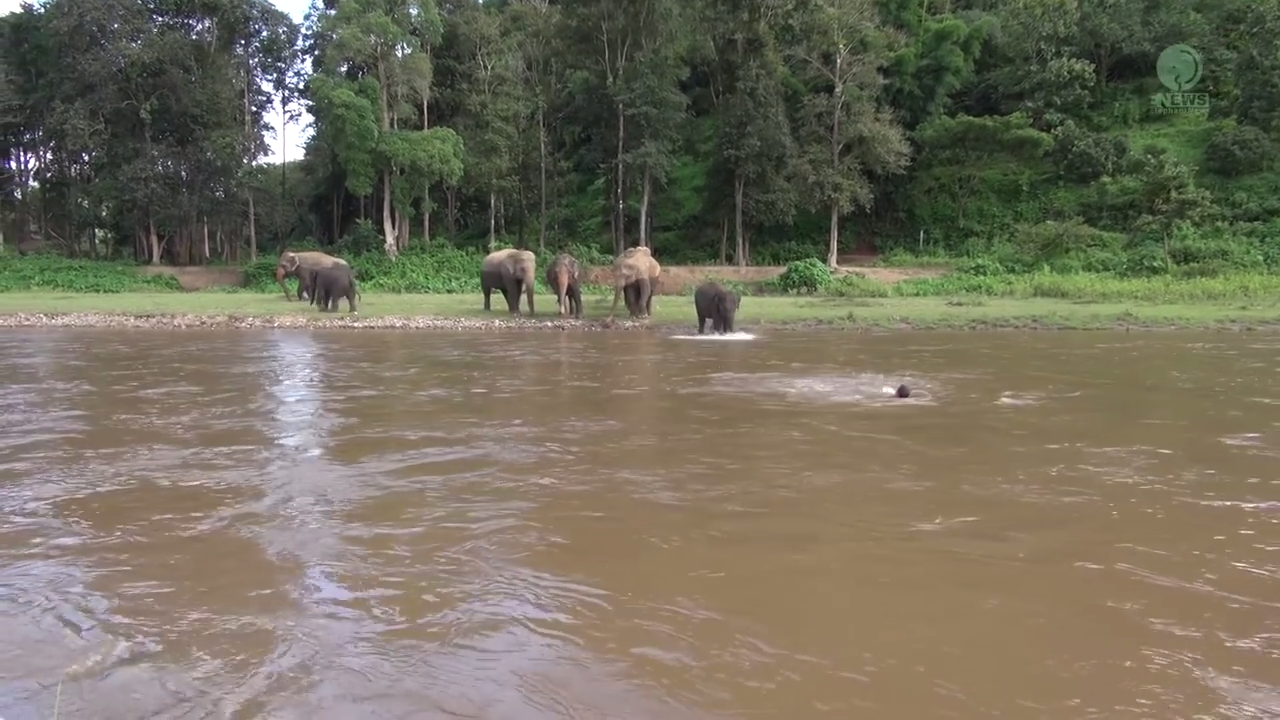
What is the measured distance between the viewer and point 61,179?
43.9 meters

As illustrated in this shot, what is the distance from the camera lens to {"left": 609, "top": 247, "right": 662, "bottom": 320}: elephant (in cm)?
2197

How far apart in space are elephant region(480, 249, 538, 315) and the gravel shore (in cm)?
131

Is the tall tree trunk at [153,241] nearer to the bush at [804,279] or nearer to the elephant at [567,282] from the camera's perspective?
the elephant at [567,282]

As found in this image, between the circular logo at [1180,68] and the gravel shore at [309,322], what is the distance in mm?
34515

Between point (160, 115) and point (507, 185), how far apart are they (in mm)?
13875

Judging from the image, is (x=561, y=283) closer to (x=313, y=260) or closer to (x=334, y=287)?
(x=334, y=287)

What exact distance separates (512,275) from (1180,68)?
3569 cm

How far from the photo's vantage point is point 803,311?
76.9 feet

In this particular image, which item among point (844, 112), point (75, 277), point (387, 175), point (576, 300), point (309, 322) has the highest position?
point (844, 112)

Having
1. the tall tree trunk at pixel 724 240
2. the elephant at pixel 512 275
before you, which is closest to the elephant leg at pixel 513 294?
the elephant at pixel 512 275

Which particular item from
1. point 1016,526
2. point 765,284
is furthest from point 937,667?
point 765,284

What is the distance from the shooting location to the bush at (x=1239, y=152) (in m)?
37.2

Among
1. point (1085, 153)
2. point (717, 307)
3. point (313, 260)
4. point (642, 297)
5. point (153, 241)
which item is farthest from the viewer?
point (153, 241)

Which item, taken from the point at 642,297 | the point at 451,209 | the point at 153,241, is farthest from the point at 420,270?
the point at 642,297
